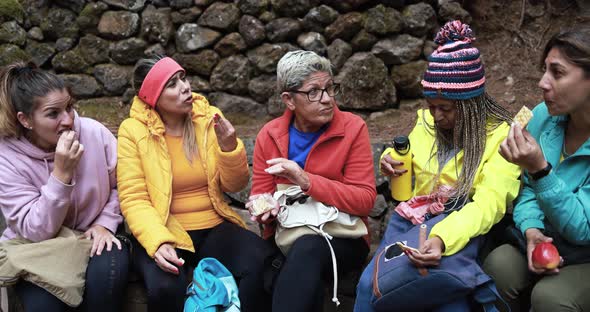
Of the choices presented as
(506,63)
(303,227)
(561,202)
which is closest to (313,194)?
(303,227)

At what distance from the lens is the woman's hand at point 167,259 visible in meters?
2.90

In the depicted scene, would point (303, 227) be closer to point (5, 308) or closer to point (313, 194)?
point (313, 194)

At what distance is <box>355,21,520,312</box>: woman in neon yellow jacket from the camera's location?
2551 mm

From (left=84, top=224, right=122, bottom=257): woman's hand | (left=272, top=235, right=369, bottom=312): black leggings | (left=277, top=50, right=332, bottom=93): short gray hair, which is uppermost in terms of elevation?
(left=277, top=50, right=332, bottom=93): short gray hair

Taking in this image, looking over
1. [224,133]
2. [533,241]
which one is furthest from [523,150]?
[224,133]

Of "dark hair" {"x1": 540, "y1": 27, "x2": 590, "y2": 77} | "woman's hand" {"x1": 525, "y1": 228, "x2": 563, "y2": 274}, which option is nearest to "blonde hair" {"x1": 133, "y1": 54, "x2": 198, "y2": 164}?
"woman's hand" {"x1": 525, "y1": 228, "x2": 563, "y2": 274}

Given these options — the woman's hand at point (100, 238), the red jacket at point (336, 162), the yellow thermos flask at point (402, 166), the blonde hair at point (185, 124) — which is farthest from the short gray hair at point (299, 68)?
the woman's hand at point (100, 238)

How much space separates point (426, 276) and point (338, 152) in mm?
838

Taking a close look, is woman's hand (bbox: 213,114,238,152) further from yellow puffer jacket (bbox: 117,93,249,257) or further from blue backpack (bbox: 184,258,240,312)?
blue backpack (bbox: 184,258,240,312)

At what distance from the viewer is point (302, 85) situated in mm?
2965

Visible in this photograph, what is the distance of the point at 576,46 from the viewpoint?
2.38m

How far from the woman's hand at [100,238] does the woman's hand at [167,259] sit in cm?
29

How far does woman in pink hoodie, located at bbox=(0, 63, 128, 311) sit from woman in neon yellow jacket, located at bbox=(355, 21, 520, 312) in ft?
4.40

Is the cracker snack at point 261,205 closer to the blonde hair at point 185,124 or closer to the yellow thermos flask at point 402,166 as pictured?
the blonde hair at point 185,124
